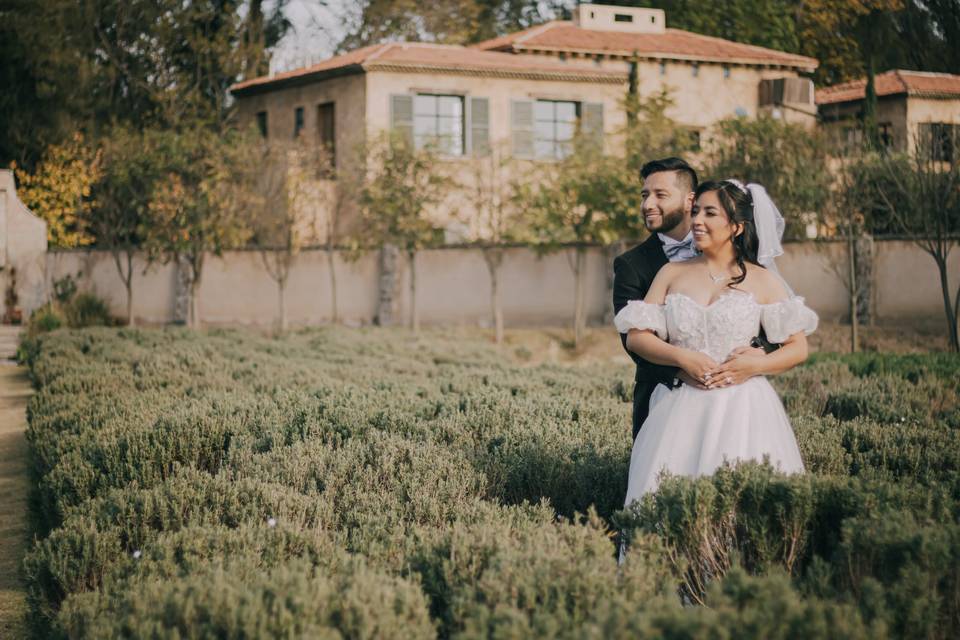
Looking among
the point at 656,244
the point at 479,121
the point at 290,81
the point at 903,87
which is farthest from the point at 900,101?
the point at 656,244

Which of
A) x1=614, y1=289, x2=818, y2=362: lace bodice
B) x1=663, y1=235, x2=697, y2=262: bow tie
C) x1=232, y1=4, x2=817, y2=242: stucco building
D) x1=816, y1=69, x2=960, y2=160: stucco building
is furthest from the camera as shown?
x1=816, y1=69, x2=960, y2=160: stucco building

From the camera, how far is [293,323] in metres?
26.5

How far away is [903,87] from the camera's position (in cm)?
3562

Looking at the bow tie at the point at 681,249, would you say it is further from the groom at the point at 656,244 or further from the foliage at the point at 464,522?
the foliage at the point at 464,522

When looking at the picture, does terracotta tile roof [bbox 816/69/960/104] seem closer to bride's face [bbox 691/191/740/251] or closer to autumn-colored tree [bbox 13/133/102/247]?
autumn-colored tree [bbox 13/133/102/247]

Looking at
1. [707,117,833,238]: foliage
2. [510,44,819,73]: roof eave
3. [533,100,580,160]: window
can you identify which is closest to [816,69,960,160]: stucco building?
[510,44,819,73]: roof eave

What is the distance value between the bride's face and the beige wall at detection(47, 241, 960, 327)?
21.1m

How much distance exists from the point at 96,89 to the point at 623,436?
98.0 ft

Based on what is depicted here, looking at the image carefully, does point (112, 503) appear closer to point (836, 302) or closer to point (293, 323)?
point (293, 323)

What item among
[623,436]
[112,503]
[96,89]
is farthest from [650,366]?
[96,89]

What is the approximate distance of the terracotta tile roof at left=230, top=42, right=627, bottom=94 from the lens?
93.8 ft

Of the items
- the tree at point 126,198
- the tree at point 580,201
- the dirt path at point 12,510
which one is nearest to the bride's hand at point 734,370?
the dirt path at point 12,510

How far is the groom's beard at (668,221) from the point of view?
5.67 metres

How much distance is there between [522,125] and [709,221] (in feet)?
82.4
